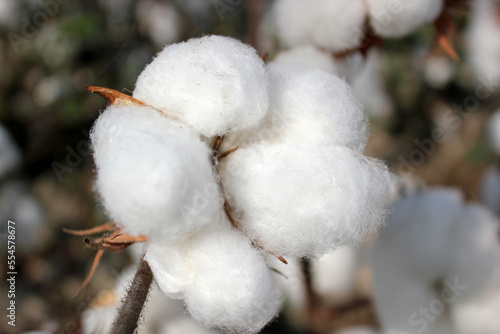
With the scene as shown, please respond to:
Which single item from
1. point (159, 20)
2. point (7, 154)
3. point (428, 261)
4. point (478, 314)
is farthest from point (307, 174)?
point (159, 20)

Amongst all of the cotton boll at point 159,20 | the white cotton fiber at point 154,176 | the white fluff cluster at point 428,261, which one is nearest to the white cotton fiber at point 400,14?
the white fluff cluster at point 428,261

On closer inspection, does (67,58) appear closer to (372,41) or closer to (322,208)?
(372,41)

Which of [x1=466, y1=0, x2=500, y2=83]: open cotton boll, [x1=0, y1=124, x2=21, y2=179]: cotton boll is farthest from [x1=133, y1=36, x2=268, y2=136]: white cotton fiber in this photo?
[x1=466, y1=0, x2=500, y2=83]: open cotton boll

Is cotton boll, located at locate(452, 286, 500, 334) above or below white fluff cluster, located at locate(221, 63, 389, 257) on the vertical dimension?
below

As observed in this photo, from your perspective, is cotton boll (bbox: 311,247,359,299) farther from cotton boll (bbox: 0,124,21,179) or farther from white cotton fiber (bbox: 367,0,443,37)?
cotton boll (bbox: 0,124,21,179)

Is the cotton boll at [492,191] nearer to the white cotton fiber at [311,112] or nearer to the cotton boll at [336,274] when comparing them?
the cotton boll at [336,274]

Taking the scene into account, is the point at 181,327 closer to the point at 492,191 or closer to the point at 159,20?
the point at 492,191
